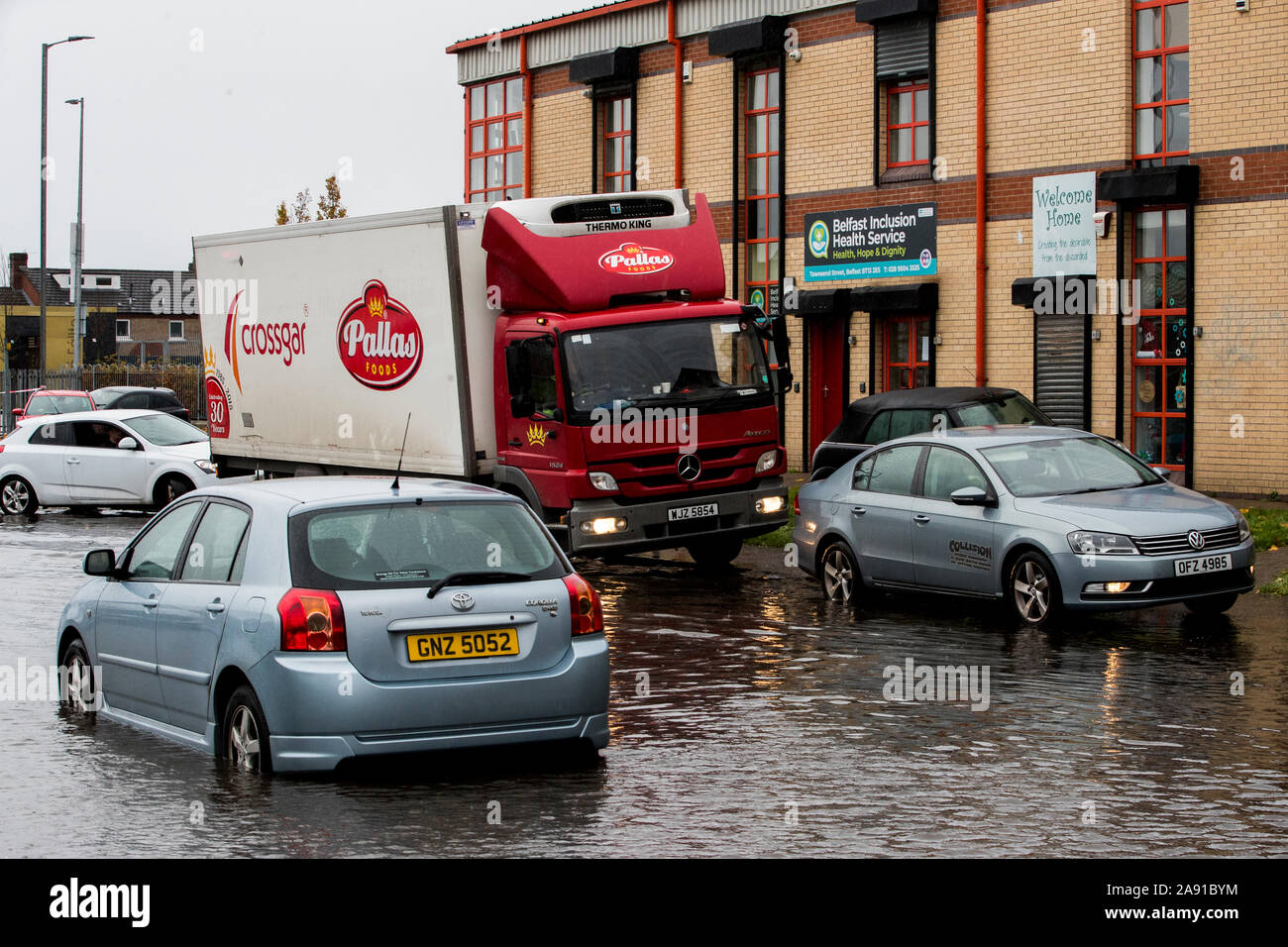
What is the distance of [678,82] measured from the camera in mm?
30656

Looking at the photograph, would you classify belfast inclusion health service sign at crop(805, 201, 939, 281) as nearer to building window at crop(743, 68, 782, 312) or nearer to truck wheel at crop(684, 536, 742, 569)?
building window at crop(743, 68, 782, 312)

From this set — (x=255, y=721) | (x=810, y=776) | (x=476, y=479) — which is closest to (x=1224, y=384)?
(x=476, y=479)

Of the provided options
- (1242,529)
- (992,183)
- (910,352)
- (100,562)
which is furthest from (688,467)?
(910,352)

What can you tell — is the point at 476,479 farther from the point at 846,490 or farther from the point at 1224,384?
the point at 1224,384

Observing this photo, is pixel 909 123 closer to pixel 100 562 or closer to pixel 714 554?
pixel 714 554

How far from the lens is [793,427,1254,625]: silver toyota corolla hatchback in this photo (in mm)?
12305

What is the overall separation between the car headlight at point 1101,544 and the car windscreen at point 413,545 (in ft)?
17.7

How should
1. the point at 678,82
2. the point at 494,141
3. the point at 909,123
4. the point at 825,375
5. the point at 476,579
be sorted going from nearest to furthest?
1. the point at 476,579
2. the point at 909,123
3. the point at 825,375
4. the point at 678,82
5. the point at 494,141

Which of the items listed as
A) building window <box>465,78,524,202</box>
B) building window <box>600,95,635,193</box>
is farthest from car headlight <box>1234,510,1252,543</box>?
building window <box>465,78,524,202</box>

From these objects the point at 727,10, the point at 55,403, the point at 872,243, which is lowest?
the point at 55,403

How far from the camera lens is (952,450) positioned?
1407cm

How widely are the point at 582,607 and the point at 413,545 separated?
85 centimetres

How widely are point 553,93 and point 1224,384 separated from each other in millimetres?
16170

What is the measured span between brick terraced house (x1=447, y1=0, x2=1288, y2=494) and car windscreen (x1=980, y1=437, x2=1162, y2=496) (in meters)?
8.53
